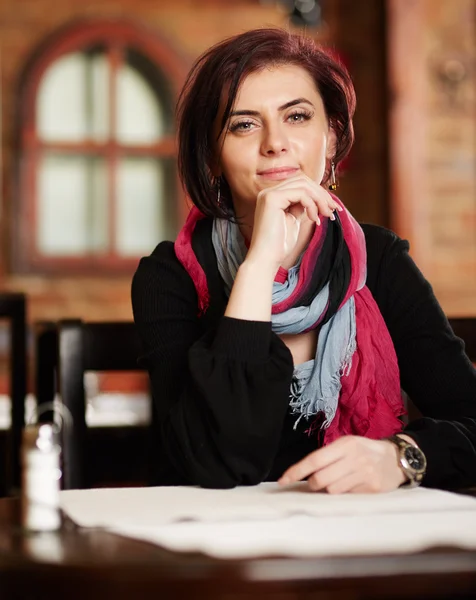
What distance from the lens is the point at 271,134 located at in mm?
1608

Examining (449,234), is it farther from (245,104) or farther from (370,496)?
(370,496)

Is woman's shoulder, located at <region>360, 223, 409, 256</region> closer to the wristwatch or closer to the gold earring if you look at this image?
the gold earring

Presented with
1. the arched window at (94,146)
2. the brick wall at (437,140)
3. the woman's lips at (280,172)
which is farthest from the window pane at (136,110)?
the woman's lips at (280,172)

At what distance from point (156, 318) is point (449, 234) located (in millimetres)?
3959

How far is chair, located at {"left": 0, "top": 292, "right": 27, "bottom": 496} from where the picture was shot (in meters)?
2.14

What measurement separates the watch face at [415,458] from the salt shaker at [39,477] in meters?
0.51

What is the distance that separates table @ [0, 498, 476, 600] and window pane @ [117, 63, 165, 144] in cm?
441

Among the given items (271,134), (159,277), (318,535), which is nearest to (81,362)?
(159,277)

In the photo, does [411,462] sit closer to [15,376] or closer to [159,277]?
[159,277]

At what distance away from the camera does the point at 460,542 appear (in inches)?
35.6

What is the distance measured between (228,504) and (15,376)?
1181 mm

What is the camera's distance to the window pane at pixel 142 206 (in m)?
5.15

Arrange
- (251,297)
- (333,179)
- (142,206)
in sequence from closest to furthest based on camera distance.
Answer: (251,297), (333,179), (142,206)

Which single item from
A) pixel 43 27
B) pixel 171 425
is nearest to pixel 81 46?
pixel 43 27
